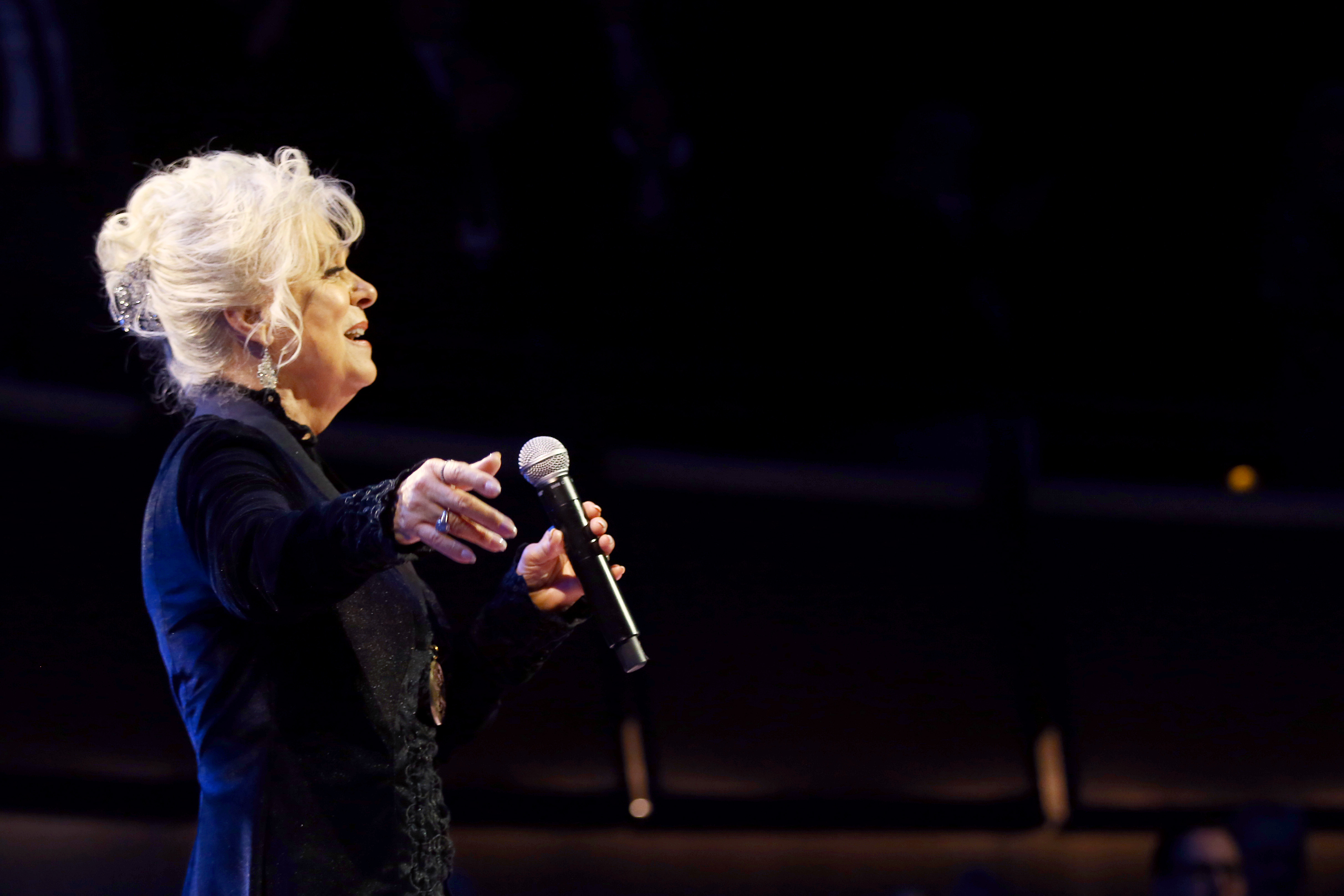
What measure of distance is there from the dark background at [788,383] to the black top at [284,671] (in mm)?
1432

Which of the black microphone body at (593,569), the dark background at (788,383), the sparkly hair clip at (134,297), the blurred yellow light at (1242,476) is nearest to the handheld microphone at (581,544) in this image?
the black microphone body at (593,569)

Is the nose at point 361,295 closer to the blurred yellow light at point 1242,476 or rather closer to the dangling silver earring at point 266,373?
the dangling silver earring at point 266,373

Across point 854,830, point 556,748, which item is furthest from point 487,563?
point 854,830

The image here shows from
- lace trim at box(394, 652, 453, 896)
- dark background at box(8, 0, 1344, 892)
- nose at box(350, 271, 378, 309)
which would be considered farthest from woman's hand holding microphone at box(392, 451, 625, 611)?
dark background at box(8, 0, 1344, 892)

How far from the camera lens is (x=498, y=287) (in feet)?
10.8

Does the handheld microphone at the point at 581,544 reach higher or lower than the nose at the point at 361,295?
lower

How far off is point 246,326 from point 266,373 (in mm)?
51

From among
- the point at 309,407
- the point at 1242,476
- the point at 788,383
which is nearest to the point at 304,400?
the point at 309,407

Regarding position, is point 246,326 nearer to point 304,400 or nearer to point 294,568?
point 304,400

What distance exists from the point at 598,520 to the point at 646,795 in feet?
6.94

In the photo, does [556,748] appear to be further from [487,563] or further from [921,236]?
[921,236]

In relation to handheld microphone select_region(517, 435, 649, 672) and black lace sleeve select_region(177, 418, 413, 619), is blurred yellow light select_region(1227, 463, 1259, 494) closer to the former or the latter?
handheld microphone select_region(517, 435, 649, 672)

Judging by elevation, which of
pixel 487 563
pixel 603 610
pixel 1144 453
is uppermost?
pixel 1144 453

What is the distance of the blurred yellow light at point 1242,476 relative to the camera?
3627mm
